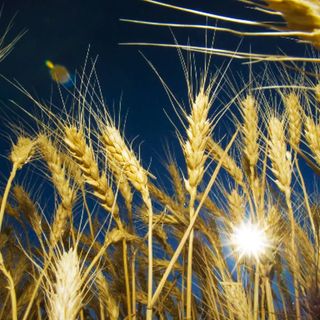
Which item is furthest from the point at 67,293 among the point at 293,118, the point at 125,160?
the point at 293,118

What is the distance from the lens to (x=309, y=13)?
0.45 meters

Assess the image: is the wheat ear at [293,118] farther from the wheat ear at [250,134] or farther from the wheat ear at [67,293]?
the wheat ear at [67,293]

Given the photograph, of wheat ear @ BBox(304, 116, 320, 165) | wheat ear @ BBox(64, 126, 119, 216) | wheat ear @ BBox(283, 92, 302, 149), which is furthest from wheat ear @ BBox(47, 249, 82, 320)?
wheat ear @ BBox(283, 92, 302, 149)

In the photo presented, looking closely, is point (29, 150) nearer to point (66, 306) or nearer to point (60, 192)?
point (60, 192)

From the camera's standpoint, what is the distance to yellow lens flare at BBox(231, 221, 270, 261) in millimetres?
A: 1888

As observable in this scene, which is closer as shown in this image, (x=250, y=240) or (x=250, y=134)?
(x=250, y=240)

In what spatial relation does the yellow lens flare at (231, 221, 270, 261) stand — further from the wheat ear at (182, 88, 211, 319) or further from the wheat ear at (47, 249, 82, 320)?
the wheat ear at (47, 249, 82, 320)

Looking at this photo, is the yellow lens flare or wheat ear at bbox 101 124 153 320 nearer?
wheat ear at bbox 101 124 153 320

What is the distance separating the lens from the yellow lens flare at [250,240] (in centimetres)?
189

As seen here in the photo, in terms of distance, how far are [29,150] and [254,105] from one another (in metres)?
1.33

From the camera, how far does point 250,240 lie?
6.37ft

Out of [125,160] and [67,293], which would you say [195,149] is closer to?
[125,160]

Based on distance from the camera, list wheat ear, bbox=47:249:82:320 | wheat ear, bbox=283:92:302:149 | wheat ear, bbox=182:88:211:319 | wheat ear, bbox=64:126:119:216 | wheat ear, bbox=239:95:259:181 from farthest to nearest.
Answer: wheat ear, bbox=283:92:302:149, wheat ear, bbox=239:95:259:181, wheat ear, bbox=64:126:119:216, wheat ear, bbox=182:88:211:319, wheat ear, bbox=47:249:82:320

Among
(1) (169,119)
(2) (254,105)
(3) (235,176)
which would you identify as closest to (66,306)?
(1) (169,119)
